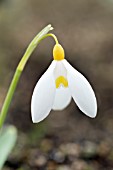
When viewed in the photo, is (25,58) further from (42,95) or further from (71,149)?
(71,149)

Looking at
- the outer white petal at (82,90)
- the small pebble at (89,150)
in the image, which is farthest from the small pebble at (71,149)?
the outer white petal at (82,90)

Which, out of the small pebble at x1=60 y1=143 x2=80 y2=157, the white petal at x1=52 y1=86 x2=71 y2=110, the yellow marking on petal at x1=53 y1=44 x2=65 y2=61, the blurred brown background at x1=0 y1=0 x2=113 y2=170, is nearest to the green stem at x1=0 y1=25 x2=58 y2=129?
the yellow marking on petal at x1=53 y1=44 x2=65 y2=61

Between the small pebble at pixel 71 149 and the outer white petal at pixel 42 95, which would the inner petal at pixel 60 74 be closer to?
the outer white petal at pixel 42 95

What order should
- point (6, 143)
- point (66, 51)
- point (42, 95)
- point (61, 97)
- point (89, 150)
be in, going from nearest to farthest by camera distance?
point (42, 95) < point (61, 97) < point (6, 143) < point (89, 150) < point (66, 51)

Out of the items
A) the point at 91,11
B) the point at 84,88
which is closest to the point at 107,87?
the point at 91,11

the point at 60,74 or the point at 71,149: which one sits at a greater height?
the point at 60,74

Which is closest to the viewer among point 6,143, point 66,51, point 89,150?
point 6,143

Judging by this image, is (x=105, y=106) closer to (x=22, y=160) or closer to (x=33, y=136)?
(x=33, y=136)

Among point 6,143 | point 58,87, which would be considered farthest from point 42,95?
point 6,143

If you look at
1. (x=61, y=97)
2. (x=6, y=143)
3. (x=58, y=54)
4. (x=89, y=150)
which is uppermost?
(x=58, y=54)
